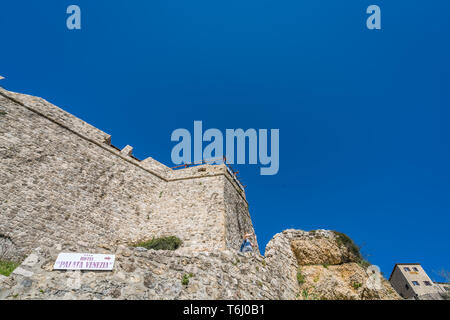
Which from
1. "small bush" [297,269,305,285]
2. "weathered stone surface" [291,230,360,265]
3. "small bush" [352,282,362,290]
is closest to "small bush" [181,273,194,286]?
"small bush" [297,269,305,285]

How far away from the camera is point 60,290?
4004 millimetres

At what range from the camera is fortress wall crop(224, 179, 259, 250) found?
546 inches

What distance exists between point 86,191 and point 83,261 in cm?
982

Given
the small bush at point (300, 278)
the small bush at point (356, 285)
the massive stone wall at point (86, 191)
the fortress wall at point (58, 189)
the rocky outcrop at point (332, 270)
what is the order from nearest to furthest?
the rocky outcrop at point (332, 270), the small bush at point (356, 285), the small bush at point (300, 278), the fortress wall at point (58, 189), the massive stone wall at point (86, 191)

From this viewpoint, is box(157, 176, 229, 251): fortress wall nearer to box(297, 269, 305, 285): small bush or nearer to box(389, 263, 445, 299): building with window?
box(297, 269, 305, 285): small bush

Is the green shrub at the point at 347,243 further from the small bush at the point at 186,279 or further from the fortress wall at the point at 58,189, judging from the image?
the fortress wall at the point at 58,189

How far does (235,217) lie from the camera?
51.9ft

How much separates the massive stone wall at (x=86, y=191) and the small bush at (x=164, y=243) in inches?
17.3

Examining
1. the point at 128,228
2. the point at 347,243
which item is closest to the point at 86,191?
the point at 128,228

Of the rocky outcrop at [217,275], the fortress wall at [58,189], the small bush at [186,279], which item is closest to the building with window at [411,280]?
the rocky outcrop at [217,275]

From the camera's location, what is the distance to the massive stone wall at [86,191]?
10.6m

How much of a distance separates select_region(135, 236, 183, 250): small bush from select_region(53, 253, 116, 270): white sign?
27.9 feet

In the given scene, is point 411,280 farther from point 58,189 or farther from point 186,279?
point 58,189
